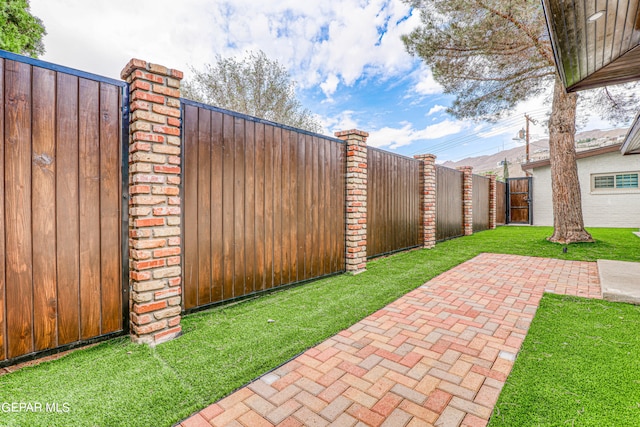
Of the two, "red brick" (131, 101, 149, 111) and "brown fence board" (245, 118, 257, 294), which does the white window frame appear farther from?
"red brick" (131, 101, 149, 111)

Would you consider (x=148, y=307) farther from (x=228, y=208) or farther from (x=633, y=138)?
(x=633, y=138)

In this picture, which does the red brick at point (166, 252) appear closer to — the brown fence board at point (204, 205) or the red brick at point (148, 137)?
the brown fence board at point (204, 205)

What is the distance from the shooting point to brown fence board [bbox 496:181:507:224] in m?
13.0

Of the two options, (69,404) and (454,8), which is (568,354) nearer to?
(69,404)

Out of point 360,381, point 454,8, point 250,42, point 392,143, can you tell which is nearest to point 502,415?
point 360,381

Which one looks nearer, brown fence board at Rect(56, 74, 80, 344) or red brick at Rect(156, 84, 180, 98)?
brown fence board at Rect(56, 74, 80, 344)

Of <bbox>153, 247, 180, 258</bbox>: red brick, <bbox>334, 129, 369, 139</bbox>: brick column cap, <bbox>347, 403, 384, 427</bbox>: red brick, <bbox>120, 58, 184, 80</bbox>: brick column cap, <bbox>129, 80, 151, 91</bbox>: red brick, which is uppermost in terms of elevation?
Result: <bbox>334, 129, 369, 139</bbox>: brick column cap

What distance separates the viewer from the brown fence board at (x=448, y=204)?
7.68 m

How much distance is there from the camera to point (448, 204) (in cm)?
813

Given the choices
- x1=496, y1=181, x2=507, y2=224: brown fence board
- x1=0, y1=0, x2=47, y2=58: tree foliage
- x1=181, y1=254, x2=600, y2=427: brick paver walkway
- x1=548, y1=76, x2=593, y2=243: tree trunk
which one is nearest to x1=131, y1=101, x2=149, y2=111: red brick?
x1=181, y1=254, x2=600, y2=427: brick paver walkway

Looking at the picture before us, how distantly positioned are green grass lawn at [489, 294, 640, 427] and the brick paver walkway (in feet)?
0.30

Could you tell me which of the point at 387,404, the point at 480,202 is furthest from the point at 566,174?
the point at 387,404

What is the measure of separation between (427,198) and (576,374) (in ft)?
17.4

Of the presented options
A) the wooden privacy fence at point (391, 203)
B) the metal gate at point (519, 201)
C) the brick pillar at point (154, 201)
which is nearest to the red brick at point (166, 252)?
the brick pillar at point (154, 201)
